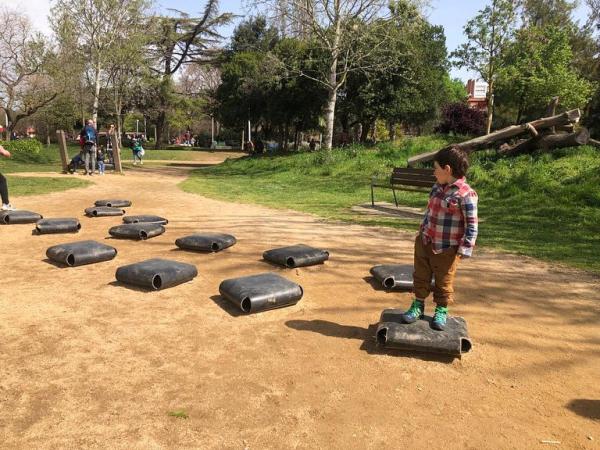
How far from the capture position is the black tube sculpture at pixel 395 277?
5.28 m

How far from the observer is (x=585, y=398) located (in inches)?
127

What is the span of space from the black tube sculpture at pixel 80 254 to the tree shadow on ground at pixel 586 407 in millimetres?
5404

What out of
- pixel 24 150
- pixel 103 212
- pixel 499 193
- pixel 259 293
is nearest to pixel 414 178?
pixel 499 193

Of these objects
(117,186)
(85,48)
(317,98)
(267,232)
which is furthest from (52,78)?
(267,232)

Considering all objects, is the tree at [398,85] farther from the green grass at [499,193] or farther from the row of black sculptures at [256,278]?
the row of black sculptures at [256,278]

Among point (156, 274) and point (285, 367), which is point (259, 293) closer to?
point (285, 367)

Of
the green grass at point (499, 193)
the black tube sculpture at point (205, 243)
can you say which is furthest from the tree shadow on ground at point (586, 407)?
the black tube sculpture at point (205, 243)

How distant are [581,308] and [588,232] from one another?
5.10 meters

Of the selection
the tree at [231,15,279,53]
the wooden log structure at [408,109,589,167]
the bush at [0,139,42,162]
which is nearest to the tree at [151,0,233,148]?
the tree at [231,15,279,53]

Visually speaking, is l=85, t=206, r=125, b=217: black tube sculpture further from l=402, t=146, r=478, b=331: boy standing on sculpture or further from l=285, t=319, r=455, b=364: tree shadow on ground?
l=402, t=146, r=478, b=331: boy standing on sculpture

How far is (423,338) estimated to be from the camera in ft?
12.2

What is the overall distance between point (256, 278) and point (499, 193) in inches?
433

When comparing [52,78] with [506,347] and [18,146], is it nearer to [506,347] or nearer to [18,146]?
[18,146]

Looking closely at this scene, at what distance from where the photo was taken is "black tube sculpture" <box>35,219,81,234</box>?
25.5 ft
